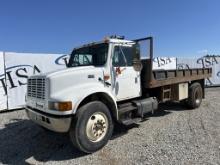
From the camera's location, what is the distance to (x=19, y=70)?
32.1ft

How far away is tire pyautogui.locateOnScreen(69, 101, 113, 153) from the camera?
421cm

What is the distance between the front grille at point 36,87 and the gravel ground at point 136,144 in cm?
130

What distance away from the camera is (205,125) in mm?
5992

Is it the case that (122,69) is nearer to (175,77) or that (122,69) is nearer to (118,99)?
(118,99)

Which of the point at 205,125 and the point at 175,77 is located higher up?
the point at 175,77

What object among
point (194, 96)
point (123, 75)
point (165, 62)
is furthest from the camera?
point (165, 62)

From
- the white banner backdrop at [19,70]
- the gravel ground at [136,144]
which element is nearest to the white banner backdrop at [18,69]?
the white banner backdrop at [19,70]

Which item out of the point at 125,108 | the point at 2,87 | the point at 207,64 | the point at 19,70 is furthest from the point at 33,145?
the point at 207,64

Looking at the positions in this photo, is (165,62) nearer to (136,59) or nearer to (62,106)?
(136,59)

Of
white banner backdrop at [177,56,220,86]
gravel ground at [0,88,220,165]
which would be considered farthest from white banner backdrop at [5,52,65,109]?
white banner backdrop at [177,56,220,86]

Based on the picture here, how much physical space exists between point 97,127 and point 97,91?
0.80 metres

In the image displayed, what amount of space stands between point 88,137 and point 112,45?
2267mm

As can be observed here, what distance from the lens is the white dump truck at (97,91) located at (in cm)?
418

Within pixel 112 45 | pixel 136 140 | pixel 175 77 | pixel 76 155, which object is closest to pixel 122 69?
pixel 112 45
